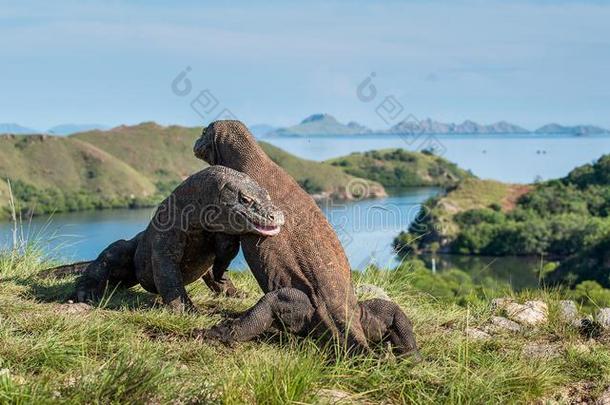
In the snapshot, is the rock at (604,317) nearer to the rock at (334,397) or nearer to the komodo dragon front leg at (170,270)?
the rock at (334,397)

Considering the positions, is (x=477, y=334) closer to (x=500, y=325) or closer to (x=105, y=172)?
(x=500, y=325)

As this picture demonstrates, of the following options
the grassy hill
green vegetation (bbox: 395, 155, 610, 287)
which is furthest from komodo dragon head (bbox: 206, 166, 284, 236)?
the grassy hill

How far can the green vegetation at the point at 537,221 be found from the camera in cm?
12210

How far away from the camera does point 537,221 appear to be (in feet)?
498

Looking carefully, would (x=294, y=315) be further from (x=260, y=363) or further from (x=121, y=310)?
(x=121, y=310)

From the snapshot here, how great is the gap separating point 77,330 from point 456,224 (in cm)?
15231

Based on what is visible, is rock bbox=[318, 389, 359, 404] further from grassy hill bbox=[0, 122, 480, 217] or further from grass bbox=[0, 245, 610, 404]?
grassy hill bbox=[0, 122, 480, 217]

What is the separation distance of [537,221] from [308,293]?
152207 mm

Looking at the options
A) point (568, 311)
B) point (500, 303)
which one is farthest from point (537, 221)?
point (568, 311)

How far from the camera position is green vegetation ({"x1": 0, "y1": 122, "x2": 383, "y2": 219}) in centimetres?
13525

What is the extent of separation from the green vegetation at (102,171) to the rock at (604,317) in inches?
4584

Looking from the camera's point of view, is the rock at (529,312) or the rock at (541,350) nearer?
the rock at (541,350)

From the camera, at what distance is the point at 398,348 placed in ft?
20.0

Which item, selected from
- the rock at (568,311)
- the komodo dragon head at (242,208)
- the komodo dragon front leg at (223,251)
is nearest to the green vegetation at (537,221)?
the rock at (568,311)
